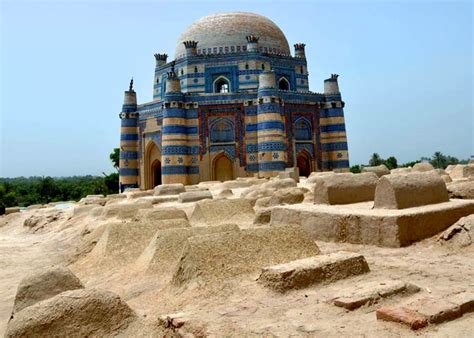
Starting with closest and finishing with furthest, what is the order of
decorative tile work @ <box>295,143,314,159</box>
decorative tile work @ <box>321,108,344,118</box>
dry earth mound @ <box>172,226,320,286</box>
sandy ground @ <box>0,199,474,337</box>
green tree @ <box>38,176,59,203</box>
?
sandy ground @ <box>0,199,474,337</box> → dry earth mound @ <box>172,226,320,286</box> → decorative tile work @ <box>295,143,314,159</box> → decorative tile work @ <box>321,108,344,118</box> → green tree @ <box>38,176,59,203</box>

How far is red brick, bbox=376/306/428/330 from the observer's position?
2793 millimetres

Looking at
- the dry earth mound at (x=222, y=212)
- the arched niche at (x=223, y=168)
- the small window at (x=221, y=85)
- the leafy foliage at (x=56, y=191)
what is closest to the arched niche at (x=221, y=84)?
the small window at (x=221, y=85)

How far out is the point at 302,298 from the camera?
145 inches

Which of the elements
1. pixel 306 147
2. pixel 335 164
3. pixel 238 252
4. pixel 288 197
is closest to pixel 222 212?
pixel 288 197

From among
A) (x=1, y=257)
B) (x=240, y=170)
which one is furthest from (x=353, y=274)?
(x=240, y=170)

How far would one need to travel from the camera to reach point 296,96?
2644 cm

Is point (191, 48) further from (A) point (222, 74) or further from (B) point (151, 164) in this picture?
(B) point (151, 164)

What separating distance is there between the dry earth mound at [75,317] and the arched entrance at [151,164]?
2297 centimetres

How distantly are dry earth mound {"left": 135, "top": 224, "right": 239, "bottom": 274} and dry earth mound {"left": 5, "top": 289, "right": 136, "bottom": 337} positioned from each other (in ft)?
5.95

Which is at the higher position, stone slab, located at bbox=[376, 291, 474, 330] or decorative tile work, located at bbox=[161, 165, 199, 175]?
decorative tile work, located at bbox=[161, 165, 199, 175]

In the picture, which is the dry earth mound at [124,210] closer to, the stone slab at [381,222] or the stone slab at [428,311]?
the stone slab at [381,222]

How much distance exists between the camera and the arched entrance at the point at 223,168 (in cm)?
2519

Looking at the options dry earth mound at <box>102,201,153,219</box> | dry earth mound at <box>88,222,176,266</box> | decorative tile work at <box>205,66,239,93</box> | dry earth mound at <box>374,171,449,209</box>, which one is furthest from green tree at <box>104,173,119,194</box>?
dry earth mound at <box>374,171,449,209</box>

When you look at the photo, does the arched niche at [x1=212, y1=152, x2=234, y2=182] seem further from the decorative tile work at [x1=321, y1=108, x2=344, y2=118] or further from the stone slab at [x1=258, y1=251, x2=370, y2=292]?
the stone slab at [x1=258, y1=251, x2=370, y2=292]
